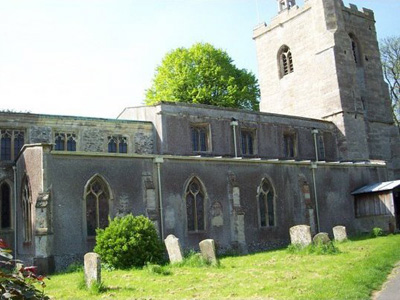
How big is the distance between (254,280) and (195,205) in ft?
28.1

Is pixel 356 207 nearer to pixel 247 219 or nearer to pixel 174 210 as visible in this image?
pixel 247 219

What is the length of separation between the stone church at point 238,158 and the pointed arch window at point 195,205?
0.05 m

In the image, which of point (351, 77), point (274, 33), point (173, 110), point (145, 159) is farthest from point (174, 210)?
point (274, 33)

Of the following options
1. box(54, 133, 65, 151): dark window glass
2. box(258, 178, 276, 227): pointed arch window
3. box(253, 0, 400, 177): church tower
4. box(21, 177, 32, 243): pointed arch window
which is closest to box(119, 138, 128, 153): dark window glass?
box(54, 133, 65, 151): dark window glass

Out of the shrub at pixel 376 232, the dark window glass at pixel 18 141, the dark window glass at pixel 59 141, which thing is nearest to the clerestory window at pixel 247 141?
the shrub at pixel 376 232

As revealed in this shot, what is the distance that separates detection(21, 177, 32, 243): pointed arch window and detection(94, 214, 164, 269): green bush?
3413mm

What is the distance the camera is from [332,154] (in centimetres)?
3186

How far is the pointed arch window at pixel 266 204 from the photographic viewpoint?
2139 centimetres

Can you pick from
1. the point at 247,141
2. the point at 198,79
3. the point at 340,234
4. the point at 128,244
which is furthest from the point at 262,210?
the point at 198,79

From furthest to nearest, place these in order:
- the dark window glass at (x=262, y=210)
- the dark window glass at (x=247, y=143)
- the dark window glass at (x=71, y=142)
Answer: the dark window glass at (x=247, y=143), the dark window glass at (x=71, y=142), the dark window glass at (x=262, y=210)

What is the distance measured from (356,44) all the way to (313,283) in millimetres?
30321

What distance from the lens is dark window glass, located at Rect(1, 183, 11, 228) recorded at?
764 inches

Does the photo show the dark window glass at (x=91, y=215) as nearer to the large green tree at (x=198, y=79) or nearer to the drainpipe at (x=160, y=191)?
the drainpipe at (x=160, y=191)

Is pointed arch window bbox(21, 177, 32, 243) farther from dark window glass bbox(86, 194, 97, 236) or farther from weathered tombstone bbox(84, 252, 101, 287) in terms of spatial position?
weathered tombstone bbox(84, 252, 101, 287)
